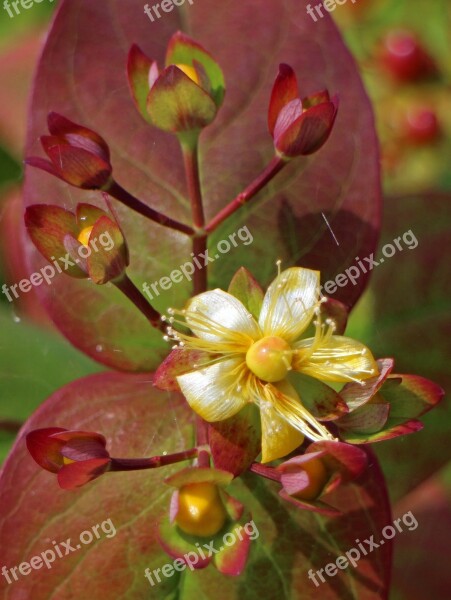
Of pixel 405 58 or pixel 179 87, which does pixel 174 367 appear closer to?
pixel 179 87

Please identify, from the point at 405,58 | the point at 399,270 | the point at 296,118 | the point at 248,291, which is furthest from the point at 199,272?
the point at 405,58

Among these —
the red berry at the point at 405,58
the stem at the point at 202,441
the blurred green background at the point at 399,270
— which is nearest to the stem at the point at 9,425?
the blurred green background at the point at 399,270

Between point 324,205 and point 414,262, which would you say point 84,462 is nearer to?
point 324,205

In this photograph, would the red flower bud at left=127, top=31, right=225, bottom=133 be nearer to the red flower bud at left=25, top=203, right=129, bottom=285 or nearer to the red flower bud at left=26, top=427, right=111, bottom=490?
the red flower bud at left=25, top=203, right=129, bottom=285

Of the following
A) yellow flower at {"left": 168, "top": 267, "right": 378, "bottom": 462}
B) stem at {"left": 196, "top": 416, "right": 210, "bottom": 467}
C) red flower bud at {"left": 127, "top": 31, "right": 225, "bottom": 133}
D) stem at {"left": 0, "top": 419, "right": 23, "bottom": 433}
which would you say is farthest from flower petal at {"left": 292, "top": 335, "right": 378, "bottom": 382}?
stem at {"left": 0, "top": 419, "right": 23, "bottom": 433}

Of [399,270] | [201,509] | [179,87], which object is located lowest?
[399,270]

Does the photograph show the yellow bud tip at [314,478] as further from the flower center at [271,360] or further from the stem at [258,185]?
the stem at [258,185]
